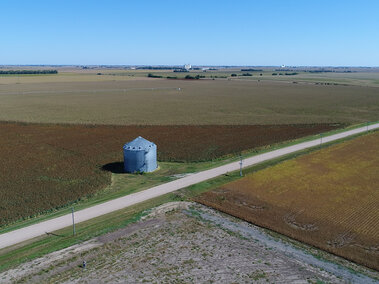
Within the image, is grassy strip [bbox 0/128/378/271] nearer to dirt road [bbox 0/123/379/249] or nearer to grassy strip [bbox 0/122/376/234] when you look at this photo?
dirt road [bbox 0/123/379/249]

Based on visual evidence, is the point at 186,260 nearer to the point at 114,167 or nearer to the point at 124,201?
the point at 124,201

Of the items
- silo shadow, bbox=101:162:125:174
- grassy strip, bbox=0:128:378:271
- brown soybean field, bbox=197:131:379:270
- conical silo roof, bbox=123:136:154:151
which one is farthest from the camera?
silo shadow, bbox=101:162:125:174

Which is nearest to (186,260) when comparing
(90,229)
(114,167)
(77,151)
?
(90,229)

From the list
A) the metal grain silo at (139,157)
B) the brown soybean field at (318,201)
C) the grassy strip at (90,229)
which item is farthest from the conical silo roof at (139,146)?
the brown soybean field at (318,201)

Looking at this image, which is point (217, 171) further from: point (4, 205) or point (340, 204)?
point (4, 205)

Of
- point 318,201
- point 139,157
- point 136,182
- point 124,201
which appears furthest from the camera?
point 139,157

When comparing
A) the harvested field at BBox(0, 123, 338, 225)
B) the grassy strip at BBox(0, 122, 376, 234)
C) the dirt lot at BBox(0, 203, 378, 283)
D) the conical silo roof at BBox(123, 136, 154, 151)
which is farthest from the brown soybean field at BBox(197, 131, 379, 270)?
the harvested field at BBox(0, 123, 338, 225)
